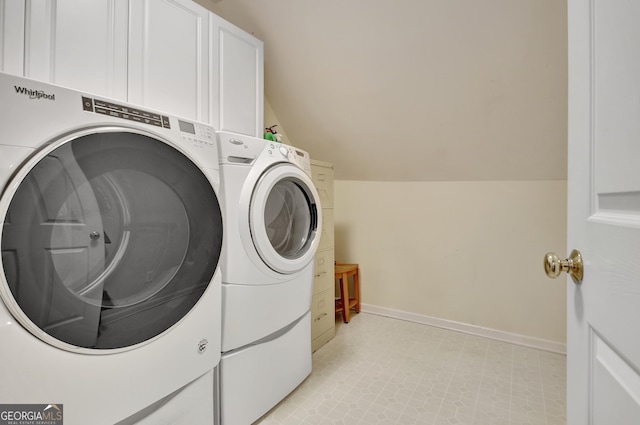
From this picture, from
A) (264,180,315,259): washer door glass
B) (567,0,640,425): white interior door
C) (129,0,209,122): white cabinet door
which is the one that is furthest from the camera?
(264,180,315,259): washer door glass

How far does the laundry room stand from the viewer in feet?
2.55

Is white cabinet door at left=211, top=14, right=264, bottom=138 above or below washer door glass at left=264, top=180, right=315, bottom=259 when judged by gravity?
above

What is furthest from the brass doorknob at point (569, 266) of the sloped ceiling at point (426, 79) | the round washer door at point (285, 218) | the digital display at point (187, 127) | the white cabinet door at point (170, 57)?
the white cabinet door at point (170, 57)

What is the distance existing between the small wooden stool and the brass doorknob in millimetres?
1893

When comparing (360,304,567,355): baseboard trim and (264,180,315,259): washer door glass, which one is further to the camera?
(360,304,567,355): baseboard trim

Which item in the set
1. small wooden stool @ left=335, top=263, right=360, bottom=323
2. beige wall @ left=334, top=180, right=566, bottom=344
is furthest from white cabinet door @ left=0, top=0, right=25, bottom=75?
beige wall @ left=334, top=180, right=566, bottom=344

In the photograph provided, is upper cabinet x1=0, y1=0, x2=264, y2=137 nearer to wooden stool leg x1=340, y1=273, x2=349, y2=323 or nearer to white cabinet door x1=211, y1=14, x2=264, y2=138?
white cabinet door x1=211, y1=14, x2=264, y2=138

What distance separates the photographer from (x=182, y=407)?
3.41 ft

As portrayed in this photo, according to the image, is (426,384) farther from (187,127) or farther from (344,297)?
(187,127)

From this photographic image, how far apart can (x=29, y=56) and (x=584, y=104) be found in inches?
63.4

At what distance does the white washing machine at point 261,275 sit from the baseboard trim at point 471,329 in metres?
1.19

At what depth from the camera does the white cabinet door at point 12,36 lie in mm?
988
